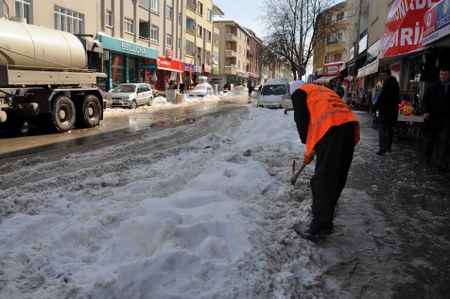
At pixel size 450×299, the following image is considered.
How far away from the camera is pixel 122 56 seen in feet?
→ 109

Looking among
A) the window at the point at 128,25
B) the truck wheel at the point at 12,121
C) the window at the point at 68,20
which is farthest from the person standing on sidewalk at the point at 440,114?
the window at the point at 128,25

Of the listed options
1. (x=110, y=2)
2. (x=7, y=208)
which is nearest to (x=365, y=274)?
(x=7, y=208)

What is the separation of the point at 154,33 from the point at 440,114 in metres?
35.3

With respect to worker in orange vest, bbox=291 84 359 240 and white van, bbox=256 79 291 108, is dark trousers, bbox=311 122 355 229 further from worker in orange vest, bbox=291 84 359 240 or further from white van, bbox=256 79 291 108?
white van, bbox=256 79 291 108

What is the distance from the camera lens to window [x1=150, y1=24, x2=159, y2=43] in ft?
126

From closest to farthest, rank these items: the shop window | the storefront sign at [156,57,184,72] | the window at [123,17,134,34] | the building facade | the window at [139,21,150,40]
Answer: the building facade → the shop window → the window at [123,17,134,34] → the window at [139,21,150,40] → the storefront sign at [156,57,184,72]

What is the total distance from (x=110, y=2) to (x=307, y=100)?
29645 millimetres

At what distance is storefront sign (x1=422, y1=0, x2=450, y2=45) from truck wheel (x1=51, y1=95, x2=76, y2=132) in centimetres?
1036

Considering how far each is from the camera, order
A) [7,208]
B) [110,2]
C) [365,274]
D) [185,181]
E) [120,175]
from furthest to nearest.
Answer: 1. [110,2]
2. [120,175]
3. [185,181]
4. [7,208]
5. [365,274]

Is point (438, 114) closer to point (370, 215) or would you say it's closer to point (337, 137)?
point (370, 215)

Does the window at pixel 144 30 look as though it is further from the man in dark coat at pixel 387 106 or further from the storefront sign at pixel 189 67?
the man in dark coat at pixel 387 106

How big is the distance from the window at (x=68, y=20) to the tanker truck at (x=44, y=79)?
11.9 metres

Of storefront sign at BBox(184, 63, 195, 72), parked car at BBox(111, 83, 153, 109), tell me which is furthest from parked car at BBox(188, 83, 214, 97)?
parked car at BBox(111, 83, 153, 109)

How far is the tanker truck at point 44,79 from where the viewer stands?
35.8ft
